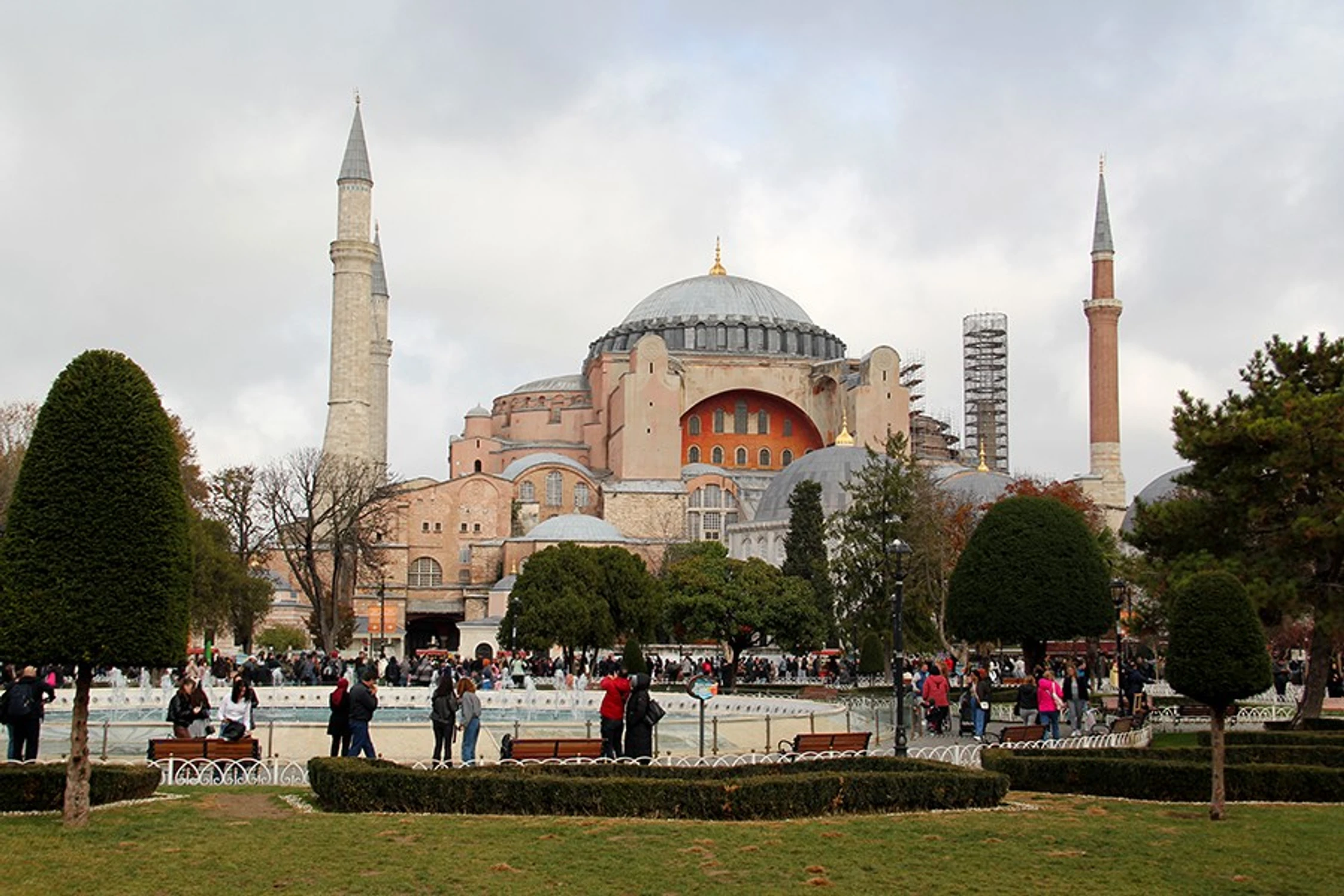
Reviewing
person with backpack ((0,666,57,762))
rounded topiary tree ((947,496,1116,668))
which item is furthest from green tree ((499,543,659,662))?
person with backpack ((0,666,57,762))

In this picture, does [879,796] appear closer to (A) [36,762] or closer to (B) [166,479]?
(B) [166,479]

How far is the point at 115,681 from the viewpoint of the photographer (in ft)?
89.0

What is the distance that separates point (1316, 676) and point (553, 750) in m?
9.53

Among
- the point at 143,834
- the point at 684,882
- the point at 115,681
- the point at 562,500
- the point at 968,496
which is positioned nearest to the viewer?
the point at 684,882

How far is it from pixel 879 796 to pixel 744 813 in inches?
39.1

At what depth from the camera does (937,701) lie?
61.1 feet

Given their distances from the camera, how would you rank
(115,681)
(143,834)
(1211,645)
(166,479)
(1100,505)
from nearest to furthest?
(143,834) → (166,479) → (1211,645) → (115,681) → (1100,505)

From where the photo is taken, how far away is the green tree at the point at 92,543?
867cm

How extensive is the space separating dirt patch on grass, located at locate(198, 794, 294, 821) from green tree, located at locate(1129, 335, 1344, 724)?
1044 cm

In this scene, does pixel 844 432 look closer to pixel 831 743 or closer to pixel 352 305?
pixel 352 305

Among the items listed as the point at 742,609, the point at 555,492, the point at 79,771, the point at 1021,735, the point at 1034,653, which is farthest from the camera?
the point at 555,492

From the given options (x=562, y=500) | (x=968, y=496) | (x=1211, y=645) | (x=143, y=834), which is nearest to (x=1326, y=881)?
(x=1211, y=645)

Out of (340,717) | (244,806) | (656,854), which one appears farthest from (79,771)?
(340,717)

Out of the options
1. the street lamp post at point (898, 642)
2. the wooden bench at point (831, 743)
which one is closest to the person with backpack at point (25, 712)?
the wooden bench at point (831, 743)
